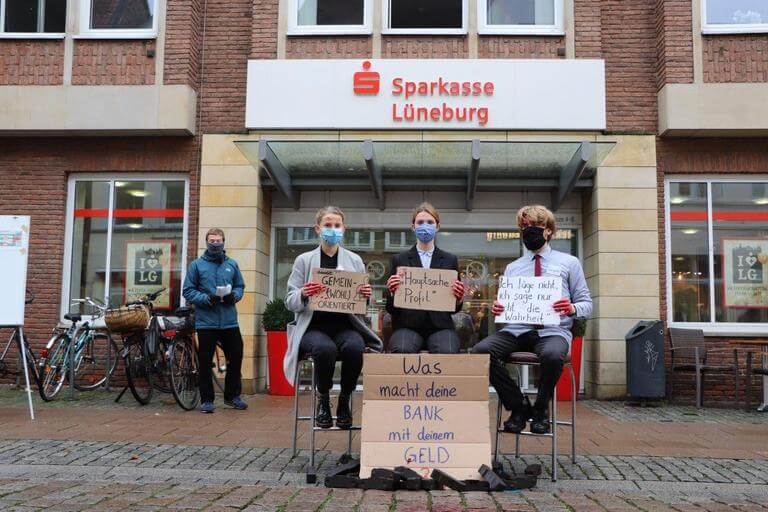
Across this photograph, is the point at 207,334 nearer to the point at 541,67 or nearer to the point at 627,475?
the point at 627,475

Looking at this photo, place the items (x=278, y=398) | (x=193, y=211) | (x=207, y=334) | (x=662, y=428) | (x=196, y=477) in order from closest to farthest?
(x=196, y=477) < (x=662, y=428) < (x=207, y=334) < (x=278, y=398) < (x=193, y=211)

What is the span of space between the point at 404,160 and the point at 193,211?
316 cm

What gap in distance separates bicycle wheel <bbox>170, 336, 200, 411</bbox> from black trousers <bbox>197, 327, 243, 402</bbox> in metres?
0.27

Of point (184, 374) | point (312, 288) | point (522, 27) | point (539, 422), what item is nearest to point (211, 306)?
point (184, 374)

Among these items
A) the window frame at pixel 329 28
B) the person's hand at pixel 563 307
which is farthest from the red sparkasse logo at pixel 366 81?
the person's hand at pixel 563 307

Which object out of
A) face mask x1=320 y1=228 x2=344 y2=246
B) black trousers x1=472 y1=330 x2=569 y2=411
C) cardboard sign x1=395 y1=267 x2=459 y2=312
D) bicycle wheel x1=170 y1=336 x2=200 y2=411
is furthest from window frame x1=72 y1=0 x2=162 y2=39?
black trousers x1=472 y1=330 x2=569 y2=411

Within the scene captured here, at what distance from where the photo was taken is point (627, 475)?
522cm

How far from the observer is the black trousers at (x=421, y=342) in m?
5.27

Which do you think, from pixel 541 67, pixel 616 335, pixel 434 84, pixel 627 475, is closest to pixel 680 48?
pixel 541 67

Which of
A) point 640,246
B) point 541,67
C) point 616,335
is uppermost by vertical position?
point 541,67

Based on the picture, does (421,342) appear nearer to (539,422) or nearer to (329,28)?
(539,422)

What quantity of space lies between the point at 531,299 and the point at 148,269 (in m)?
7.29

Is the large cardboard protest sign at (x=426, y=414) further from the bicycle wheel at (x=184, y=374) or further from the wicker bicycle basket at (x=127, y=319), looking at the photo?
the wicker bicycle basket at (x=127, y=319)

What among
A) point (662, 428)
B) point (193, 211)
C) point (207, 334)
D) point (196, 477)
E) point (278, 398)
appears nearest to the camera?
point (196, 477)
